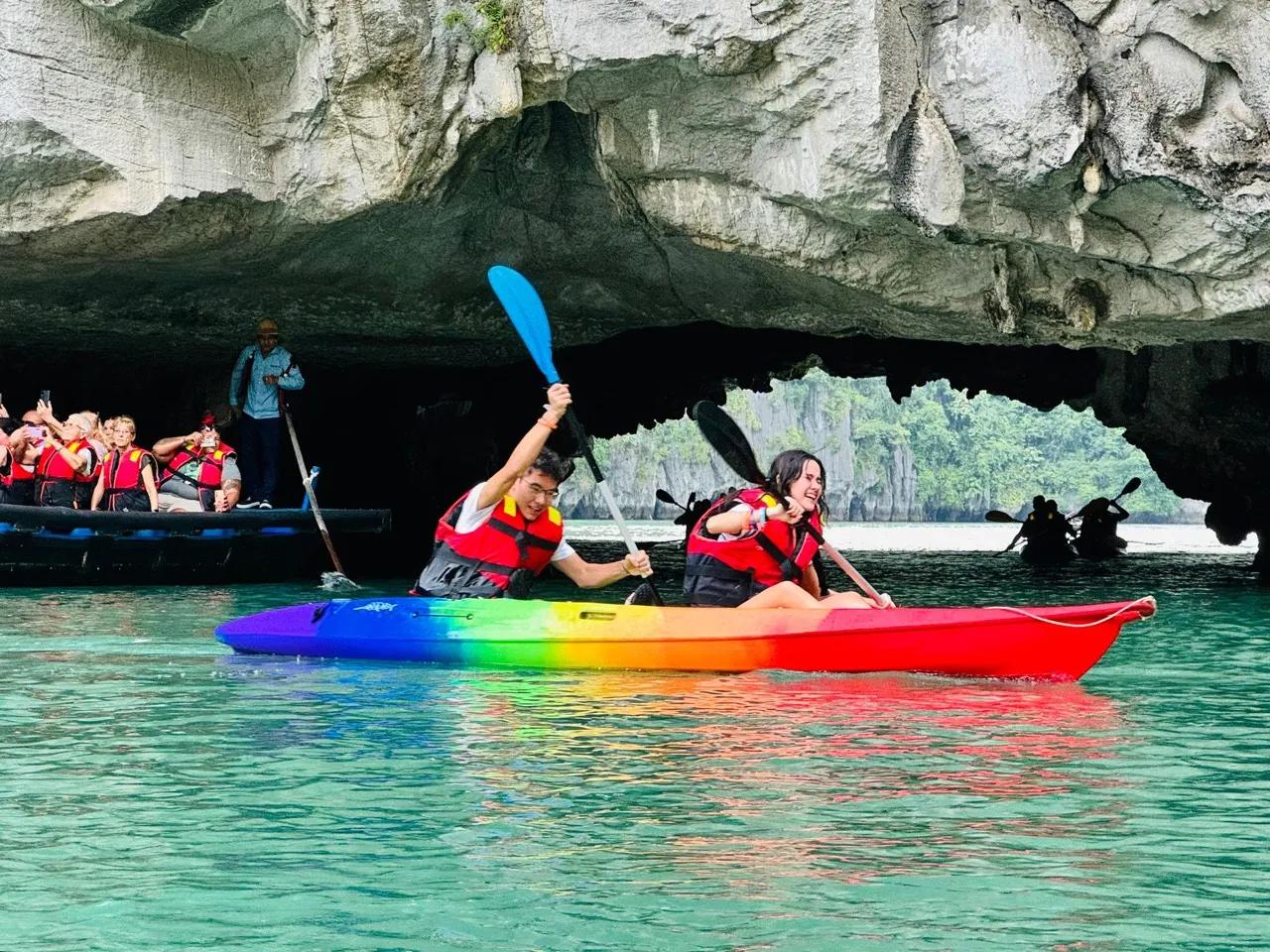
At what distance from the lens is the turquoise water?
3.34m

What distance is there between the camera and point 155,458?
1255 centimetres

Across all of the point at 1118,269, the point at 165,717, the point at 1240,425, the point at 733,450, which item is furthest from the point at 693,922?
the point at 1240,425

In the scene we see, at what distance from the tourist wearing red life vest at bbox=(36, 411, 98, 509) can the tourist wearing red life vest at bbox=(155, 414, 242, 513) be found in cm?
80

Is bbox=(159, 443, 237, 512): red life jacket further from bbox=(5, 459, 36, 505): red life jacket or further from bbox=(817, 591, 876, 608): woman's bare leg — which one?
bbox=(817, 591, 876, 608): woman's bare leg

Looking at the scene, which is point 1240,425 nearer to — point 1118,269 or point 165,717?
point 1118,269

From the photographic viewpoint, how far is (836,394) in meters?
78.8

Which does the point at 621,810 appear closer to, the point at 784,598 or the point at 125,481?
the point at 784,598

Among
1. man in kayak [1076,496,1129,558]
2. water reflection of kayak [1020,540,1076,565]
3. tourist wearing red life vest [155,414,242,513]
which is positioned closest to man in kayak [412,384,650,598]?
tourist wearing red life vest [155,414,242,513]

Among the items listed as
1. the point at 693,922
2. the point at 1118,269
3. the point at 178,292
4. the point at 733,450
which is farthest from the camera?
the point at 178,292

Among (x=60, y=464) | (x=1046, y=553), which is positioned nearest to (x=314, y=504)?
(x=60, y=464)

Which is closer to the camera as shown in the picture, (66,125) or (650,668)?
(650,668)

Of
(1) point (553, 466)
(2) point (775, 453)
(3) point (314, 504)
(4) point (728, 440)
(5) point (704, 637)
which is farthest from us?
(2) point (775, 453)

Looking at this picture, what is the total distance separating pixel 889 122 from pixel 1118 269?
6.44 feet

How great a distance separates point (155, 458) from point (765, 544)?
6570 millimetres
